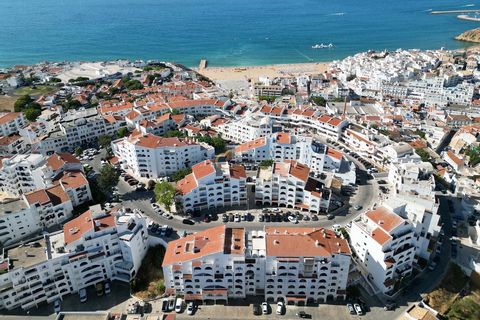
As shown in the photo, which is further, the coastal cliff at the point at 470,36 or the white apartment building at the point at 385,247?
the coastal cliff at the point at 470,36

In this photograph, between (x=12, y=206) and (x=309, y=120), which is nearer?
(x=12, y=206)

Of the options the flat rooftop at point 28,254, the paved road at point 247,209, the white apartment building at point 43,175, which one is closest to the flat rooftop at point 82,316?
the flat rooftop at point 28,254

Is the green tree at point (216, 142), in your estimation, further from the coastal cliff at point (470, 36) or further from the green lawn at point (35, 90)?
the coastal cliff at point (470, 36)

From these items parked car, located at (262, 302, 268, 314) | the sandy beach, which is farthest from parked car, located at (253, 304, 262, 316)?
the sandy beach

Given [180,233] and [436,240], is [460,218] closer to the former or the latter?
[436,240]

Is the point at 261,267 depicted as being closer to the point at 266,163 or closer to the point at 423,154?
the point at 266,163

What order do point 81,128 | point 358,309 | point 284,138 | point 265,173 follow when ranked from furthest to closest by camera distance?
point 81,128 < point 284,138 < point 265,173 < point 358,309

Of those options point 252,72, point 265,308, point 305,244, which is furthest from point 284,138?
point 252,72

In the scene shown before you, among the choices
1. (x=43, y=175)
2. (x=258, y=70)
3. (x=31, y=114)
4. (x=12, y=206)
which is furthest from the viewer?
(x=258, y=70)
